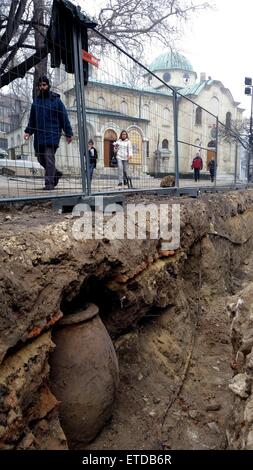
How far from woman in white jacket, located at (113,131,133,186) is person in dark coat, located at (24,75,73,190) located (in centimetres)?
153

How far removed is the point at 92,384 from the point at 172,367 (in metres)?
1.51

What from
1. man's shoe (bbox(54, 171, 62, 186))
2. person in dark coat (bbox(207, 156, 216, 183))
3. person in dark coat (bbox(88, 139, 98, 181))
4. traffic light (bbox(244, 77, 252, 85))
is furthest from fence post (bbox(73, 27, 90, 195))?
traffic light (bbox(244, 77, 252, 85))

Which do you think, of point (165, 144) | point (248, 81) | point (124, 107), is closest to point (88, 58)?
point (124, 107)

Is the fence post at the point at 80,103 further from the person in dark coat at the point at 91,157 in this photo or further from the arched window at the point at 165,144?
the arched window at the point at 165,144

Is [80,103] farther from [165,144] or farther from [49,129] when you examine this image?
[165,144]

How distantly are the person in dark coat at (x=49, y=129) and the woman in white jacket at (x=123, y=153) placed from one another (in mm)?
1531

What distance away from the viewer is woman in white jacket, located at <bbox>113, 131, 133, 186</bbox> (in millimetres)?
5711

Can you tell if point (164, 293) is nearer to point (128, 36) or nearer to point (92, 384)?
point (92, 384)

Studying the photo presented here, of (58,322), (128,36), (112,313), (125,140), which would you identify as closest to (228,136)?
(128,36)

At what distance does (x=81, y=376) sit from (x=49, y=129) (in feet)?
9.03

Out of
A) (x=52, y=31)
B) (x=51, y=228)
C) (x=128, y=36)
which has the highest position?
(x=128, y=36)

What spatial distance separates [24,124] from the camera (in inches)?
162

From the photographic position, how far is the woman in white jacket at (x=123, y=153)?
18.7ft

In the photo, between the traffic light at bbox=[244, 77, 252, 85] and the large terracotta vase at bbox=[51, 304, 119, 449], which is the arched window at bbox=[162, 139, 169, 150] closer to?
the large terracotta vase at bbox=[51, 304, 119, 449]
